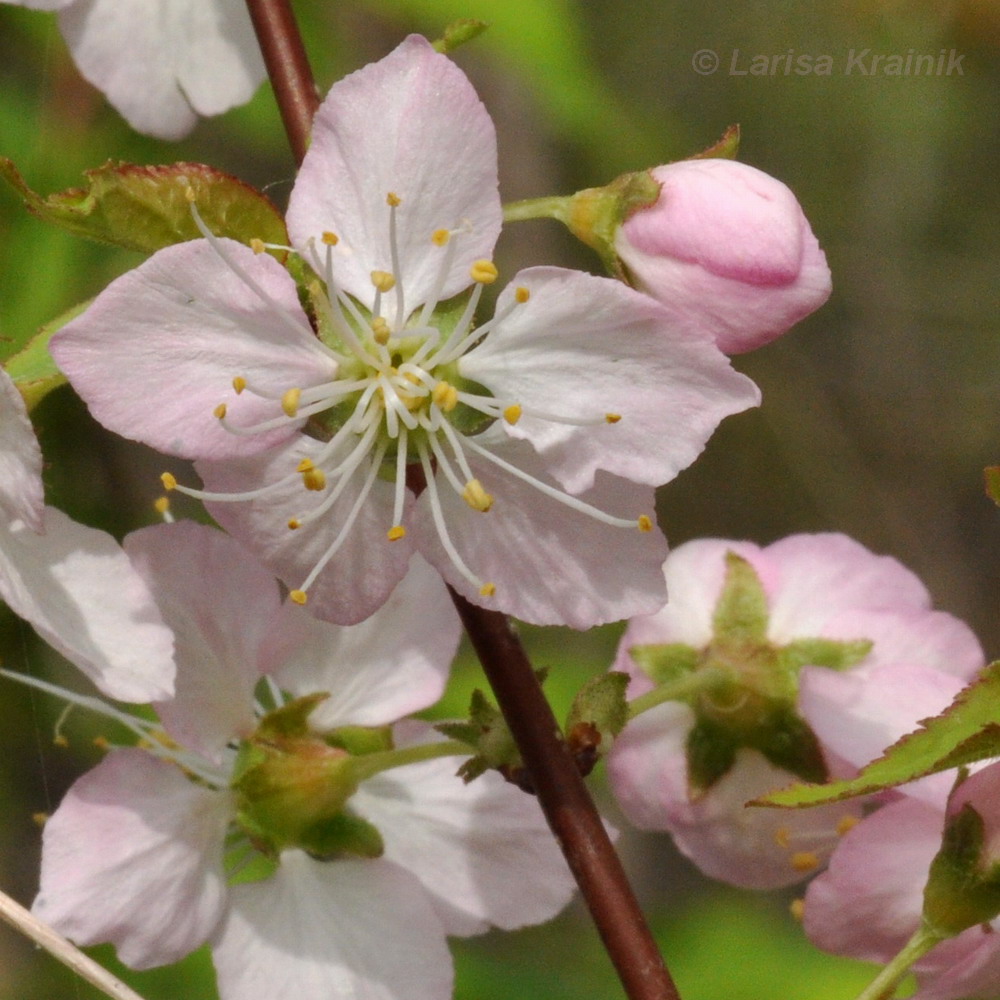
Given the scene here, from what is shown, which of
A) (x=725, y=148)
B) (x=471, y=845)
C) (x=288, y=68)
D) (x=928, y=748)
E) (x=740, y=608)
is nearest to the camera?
(x=928, y=748)

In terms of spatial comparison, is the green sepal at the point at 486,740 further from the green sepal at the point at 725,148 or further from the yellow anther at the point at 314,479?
the green sepal at the point at 725,148

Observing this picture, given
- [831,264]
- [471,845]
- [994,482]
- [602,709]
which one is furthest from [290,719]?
[831,264]

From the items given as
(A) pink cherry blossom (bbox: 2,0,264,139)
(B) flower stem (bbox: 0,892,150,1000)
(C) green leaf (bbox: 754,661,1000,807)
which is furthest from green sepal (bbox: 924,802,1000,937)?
(A) pink cherry blossom (bbox: 2,0,264,139)

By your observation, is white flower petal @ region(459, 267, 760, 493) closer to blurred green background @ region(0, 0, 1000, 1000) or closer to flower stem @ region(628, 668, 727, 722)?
flower stem @ region(628, 668, 727, 722)

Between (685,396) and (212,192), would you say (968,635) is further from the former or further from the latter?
(212,192)

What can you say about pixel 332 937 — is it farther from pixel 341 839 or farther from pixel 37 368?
pixel 37 368

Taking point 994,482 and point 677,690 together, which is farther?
point 677,690

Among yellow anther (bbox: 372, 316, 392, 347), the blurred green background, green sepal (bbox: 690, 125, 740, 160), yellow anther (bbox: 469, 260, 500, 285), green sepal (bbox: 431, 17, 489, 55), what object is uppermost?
green sepal (bbox: 431, 17, 489, 55)
